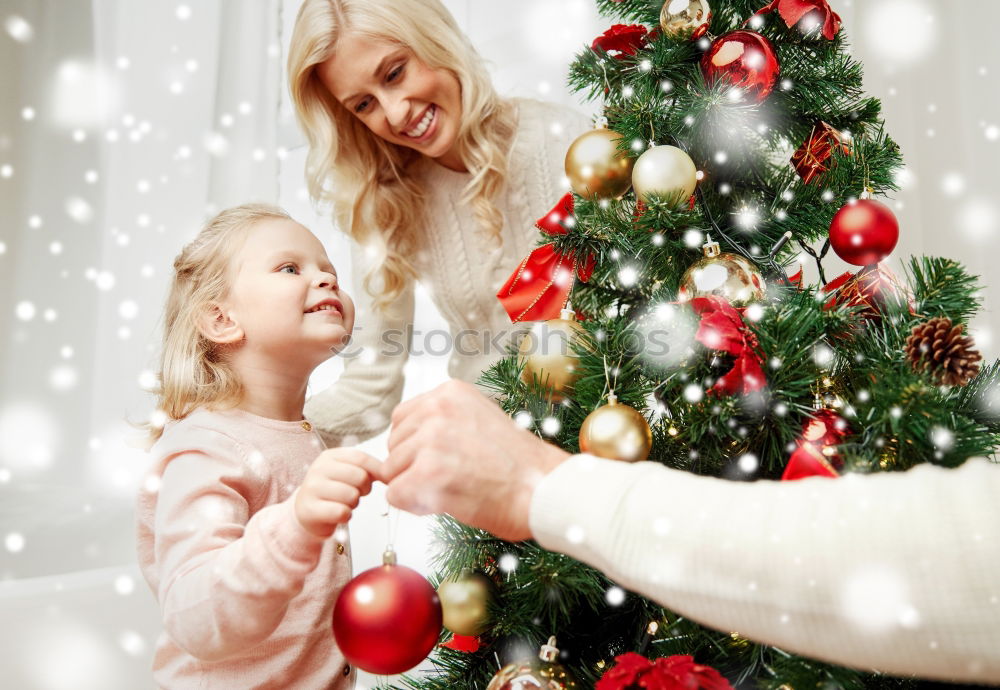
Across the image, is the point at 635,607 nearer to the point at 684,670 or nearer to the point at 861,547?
the point at 684,670

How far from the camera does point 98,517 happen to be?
1.49 m

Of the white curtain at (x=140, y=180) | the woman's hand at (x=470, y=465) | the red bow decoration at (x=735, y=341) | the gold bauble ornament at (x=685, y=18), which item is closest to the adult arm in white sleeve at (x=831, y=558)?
the woman's hand at (x=470, y=465)

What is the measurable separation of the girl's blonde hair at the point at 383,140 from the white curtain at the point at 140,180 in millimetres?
318

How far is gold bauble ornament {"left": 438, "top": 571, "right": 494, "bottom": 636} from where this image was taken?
721mm

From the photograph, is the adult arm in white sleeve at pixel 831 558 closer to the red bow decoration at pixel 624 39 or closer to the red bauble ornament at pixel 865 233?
the red bauble ornament at pixel 865 233

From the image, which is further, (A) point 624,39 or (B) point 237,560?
(A) point 624,39

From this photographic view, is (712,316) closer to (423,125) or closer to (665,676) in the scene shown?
(665,676)

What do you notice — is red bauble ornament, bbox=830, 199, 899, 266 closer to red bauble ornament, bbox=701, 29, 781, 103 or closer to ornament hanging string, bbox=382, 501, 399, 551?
red bauble ornament, bbox=701, 29, 781, 103

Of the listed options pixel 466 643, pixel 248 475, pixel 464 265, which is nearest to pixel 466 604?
pixel 466 643

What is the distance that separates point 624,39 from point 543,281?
0.30m

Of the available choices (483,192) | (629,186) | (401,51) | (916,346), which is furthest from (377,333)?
(916,346)

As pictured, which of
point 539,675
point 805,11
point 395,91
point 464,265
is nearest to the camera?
point 539,675

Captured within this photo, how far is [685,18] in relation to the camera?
2.47 ft

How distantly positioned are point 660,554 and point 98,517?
142 centimetres
